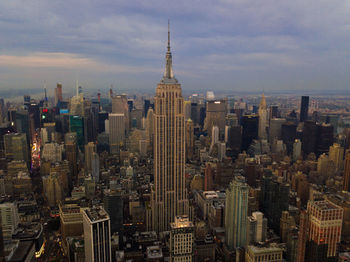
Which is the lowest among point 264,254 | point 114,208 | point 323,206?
point 264,254

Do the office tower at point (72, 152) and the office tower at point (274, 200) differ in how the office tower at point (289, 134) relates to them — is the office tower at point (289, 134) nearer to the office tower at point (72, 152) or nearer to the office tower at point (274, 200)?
the office tower at point (274, 200)

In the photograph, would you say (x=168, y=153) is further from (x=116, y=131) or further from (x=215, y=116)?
(x=215, y=116)

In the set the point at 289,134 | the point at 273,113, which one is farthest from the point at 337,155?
the point at 273,113

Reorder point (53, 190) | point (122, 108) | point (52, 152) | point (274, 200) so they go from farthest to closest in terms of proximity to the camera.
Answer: point (122, 108) → point (52, 152) → point (53, 190) → point (274, 200)

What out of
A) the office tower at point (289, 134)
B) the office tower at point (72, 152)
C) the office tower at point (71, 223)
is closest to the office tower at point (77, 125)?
the office tower at point (72, 152)

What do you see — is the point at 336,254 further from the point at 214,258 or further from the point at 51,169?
the point at 51,169

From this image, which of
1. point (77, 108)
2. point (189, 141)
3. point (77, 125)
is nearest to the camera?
point (77, 108)

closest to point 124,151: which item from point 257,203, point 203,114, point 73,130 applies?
point 73,130

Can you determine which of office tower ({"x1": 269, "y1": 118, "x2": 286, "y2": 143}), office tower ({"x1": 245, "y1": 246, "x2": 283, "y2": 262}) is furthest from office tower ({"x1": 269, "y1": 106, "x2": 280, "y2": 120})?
office tower ({"x1": 245, "y1": 246, "x2": 283, "y2": 262})
